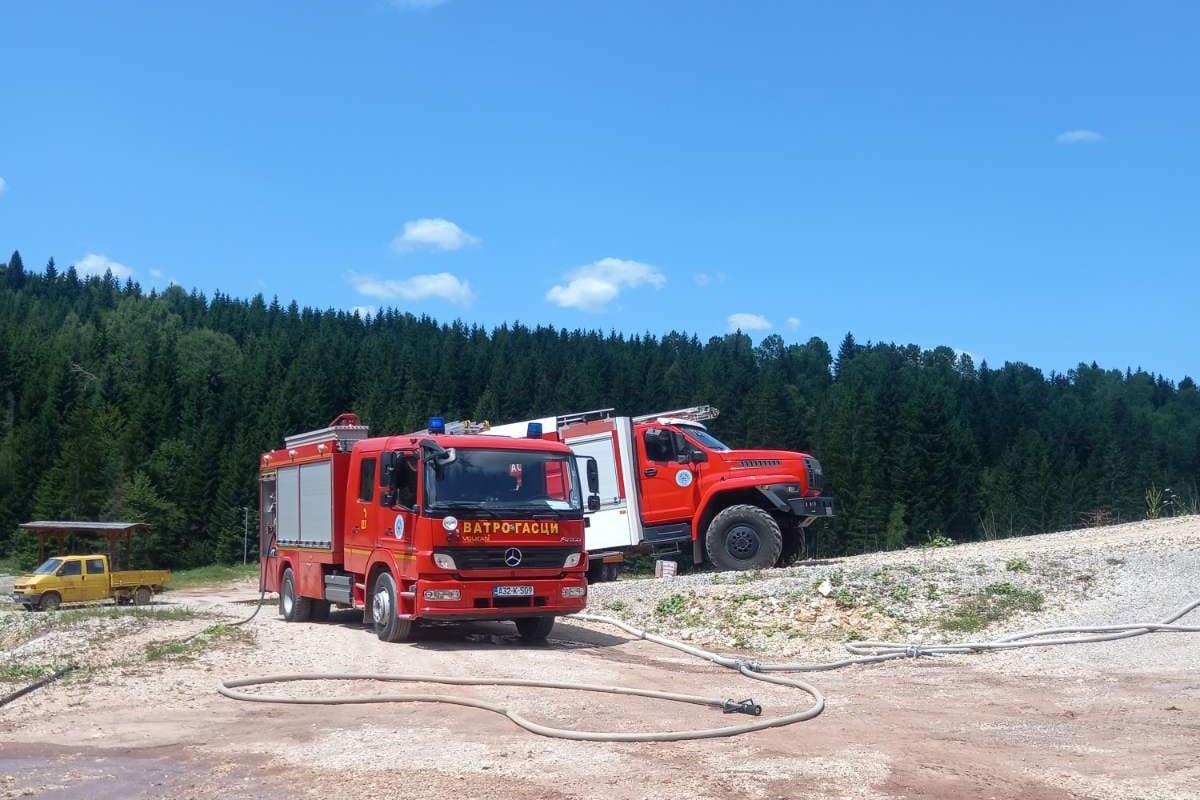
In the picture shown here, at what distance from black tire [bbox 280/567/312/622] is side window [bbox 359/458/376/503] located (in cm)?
286

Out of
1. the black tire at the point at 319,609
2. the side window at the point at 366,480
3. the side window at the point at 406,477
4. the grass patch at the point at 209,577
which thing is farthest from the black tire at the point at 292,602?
the grass patch at the point at 209,577

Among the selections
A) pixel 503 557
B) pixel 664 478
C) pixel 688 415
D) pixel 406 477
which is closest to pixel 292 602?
pixel 406 477

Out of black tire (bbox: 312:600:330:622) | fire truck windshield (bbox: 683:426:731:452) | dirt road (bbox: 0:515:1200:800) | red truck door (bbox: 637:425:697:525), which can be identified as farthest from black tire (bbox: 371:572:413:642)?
fire truck windshield (bbox: 683:426:731:452)

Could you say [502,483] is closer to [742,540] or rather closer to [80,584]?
[742,540]

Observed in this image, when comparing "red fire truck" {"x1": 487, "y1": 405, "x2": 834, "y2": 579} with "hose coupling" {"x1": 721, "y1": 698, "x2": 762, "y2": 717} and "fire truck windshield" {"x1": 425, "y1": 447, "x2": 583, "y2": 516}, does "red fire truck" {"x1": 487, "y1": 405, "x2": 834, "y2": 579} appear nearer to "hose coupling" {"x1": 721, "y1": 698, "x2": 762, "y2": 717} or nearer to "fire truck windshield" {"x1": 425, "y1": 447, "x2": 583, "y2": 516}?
"fire truck windshield" {"x1": 425, "y1": 447, "x2": 583, "y2": 516}

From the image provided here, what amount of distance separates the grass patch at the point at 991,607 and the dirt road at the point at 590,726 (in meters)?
1.34

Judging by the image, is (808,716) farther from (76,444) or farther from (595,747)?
(76,444)

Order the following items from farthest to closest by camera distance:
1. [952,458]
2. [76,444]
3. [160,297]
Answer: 1. [160,297]
2. [952,458]
3. [76,444]

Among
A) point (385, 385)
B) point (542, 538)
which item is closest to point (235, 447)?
point (385, 385)

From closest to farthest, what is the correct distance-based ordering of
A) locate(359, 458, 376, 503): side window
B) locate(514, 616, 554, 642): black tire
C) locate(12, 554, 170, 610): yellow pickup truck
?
1. locate(514, 616, 554, 642): black tire
2. locate(359, 458, 376, 503): side window
3. locate(12, 554, 170, 610): yellow pickup truck

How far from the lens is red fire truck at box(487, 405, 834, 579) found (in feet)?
62.1

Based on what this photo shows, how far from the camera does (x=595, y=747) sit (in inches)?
302

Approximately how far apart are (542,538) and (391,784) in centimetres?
607

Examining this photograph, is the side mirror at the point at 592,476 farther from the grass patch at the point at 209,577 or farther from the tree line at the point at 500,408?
the tree line at the point at 500,408
